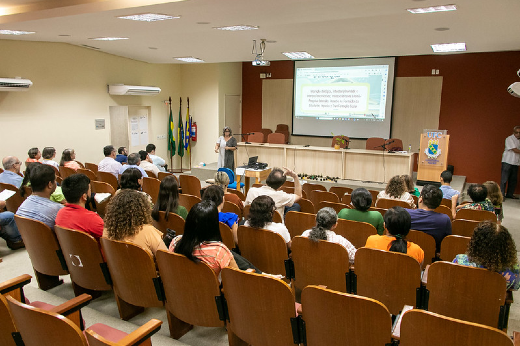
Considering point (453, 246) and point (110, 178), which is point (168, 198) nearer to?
point (453, 246)

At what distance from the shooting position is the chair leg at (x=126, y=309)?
272 cm

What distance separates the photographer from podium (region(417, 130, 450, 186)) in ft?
26.4

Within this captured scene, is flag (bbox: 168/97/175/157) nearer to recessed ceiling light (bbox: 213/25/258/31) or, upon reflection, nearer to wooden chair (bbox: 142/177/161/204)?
recessed ceiling light (bbox: 213/25/258/31)

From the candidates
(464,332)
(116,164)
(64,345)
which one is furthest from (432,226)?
(116,164)

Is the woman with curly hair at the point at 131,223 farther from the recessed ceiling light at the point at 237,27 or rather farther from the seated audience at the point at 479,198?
the recessed ceiling light at the point at 237,27

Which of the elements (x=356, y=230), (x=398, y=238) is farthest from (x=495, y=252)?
(x=356, y=230)

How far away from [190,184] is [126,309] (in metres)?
3.31

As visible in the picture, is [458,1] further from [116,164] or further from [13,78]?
[13,78]

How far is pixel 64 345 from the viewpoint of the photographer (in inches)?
65.4

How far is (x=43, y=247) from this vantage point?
2.96 metres

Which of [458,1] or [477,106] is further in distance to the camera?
[477,106]

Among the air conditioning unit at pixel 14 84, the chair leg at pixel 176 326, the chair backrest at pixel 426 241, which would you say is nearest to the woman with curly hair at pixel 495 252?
the chair backrest at pixel 426 241

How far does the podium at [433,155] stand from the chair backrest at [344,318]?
7.05m

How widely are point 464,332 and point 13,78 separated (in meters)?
8.37
